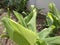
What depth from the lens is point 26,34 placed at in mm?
1113

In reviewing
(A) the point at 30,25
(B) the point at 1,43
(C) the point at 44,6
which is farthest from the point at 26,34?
(C) the point at 44,6

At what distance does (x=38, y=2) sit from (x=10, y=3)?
61cm

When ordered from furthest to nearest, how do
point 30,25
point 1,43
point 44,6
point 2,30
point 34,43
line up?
point 44,6 < point 2,30 < point 1,43 < point 30,25 < point 34,43

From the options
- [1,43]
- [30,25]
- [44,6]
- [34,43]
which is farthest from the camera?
[44,6]

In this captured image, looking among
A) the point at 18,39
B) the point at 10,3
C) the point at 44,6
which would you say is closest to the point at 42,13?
the point at 44,6

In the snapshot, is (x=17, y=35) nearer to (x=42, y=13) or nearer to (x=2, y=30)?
(x=2, y=30)

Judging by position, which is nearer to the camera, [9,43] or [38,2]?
[9,43]

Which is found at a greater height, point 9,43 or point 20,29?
point 20,29

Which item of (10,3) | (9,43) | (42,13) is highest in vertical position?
(10,3)

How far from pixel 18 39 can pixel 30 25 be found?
26 cm

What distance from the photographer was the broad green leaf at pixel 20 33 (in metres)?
1.10

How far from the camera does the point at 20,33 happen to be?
3.70 ft

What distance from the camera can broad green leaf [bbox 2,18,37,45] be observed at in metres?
1.10

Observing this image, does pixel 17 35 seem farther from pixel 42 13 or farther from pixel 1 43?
pixel 42 13
